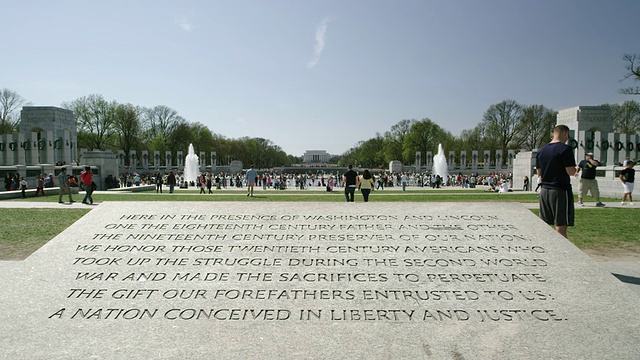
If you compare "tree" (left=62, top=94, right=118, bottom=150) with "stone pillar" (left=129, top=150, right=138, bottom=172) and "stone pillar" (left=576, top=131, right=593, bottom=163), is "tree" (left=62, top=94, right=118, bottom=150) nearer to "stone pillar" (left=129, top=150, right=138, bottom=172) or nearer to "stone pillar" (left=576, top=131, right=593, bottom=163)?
"stone pillar" (left=129, top=150, right=138, bottom=172)

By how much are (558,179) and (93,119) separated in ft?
299

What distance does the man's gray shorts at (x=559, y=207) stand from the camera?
578 centimetres

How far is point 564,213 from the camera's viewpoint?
5789 millimetres

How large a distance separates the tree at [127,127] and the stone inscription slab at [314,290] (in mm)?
87268

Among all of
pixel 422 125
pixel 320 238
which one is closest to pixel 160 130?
pixel 422 125

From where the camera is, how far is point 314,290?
14.5 feet

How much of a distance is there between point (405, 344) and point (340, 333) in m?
0.64

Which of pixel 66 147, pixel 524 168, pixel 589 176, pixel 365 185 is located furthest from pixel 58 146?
pixel 589 176

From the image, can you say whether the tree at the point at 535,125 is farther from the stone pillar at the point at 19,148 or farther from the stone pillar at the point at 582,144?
the stone pillar at the point at 19,148

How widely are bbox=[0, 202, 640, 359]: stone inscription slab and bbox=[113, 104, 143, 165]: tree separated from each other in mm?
87268

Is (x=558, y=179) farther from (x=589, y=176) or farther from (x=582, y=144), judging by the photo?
(x=582, y=144)

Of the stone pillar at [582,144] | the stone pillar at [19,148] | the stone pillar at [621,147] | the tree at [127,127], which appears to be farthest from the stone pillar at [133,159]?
the stone pillar at [621,147]

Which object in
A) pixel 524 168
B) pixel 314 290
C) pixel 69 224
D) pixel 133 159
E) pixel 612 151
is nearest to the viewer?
pixel 314 290

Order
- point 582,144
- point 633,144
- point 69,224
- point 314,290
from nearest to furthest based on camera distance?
1. point 314,290
2. point 69,224
3. point 582,144
4. point 633,144
